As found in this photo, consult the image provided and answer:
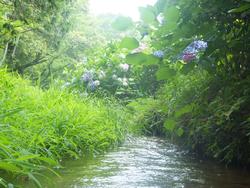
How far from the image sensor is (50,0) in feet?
14.9

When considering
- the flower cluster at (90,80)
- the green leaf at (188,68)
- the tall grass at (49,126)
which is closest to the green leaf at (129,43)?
the green leaf at (188,68)

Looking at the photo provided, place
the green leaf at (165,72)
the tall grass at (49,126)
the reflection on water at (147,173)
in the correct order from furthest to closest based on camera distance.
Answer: the tall grass at (49,126) → the reflection on water at (147,173) → the green leaf at (165,72)

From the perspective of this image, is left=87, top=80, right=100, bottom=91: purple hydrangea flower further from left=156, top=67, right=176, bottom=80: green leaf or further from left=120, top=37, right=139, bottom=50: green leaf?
left=120, top=37, right=139, bottom=50: green leaf

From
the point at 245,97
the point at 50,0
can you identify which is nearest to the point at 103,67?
the point at 50,0

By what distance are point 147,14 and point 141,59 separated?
0.18 metres

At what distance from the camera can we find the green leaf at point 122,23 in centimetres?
131

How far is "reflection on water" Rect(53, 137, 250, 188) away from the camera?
8.30 feet

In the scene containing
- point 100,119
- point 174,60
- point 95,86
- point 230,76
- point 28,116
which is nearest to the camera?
point 174,60

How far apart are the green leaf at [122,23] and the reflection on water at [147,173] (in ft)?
4.35

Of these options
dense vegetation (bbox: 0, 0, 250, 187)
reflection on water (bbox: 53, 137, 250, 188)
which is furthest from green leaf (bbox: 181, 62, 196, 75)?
reflection on water (bbox: 53, 137, 250, 188)

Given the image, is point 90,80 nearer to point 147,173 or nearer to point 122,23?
point 147,173

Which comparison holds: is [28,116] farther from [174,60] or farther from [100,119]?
[174,60]

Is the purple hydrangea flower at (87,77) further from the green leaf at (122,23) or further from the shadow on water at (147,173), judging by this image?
the green leaf at (122,23)

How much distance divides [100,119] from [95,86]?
2.53 m
